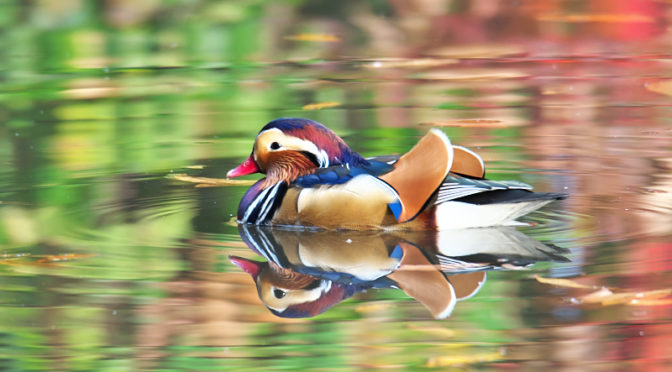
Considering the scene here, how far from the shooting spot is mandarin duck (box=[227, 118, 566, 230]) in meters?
6.60

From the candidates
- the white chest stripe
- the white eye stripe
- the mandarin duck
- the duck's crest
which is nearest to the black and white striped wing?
the mandarin duck

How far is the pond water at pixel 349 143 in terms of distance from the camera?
199 inches

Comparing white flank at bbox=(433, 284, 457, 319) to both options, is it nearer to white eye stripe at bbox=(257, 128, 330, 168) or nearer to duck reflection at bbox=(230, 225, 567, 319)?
duck reflection at bbox=(230, 225, 567, 319)

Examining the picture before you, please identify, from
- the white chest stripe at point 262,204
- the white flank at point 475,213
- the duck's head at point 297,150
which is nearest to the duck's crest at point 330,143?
the duck's head at point 297,150

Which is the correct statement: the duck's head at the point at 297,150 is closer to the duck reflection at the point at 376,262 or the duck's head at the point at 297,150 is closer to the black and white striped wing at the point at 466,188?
the duck reflection at the point at 376,262

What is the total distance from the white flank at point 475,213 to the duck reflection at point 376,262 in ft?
0.17

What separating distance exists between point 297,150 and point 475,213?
106 centimetres

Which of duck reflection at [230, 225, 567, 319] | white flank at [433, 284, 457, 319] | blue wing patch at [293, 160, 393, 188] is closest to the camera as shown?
white flank at [433, 284, 457, 319]

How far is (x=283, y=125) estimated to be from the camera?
23.4ft

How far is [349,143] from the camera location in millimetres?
9234

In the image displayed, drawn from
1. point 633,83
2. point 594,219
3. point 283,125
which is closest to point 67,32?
point 633,83

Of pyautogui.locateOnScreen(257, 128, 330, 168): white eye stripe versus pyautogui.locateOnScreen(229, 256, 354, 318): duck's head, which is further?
pyautogui.locateOnScreen(257, 128, 330, 168): white eye stripe

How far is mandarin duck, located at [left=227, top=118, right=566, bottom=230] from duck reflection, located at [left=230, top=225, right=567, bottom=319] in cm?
7

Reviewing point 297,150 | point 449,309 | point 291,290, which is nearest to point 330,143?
point 297,150
